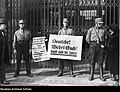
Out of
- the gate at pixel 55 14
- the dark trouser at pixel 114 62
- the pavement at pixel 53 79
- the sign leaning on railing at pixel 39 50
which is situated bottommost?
the pavement at pixel 53 79

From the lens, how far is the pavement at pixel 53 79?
9.10m

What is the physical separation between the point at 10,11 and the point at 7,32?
90 cm

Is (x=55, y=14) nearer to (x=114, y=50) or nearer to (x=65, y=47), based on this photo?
(x=65, y=47)

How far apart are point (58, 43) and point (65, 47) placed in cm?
31

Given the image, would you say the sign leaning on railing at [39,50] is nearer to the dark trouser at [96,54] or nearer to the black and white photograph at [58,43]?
the black and white photograph at [58,43]

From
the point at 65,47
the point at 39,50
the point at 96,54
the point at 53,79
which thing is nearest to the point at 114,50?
the point at 96,54

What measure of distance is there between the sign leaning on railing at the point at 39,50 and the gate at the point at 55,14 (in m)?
1.00

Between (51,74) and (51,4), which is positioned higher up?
(51,4)

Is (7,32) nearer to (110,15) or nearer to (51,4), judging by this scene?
(51,4)

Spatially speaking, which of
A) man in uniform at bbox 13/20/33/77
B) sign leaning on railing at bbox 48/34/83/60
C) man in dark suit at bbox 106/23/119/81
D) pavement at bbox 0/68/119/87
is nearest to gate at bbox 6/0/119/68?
pavement at bbox 0/68/119/87

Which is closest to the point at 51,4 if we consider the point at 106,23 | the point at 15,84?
the point at 106,23

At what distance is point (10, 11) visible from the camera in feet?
37.1

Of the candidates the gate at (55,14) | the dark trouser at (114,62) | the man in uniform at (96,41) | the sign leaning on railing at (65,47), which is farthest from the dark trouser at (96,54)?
the gate at (55,14)

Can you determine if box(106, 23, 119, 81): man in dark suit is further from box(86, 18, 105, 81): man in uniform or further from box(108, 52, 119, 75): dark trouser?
box(86, 18, 105, 81): man in uniform
